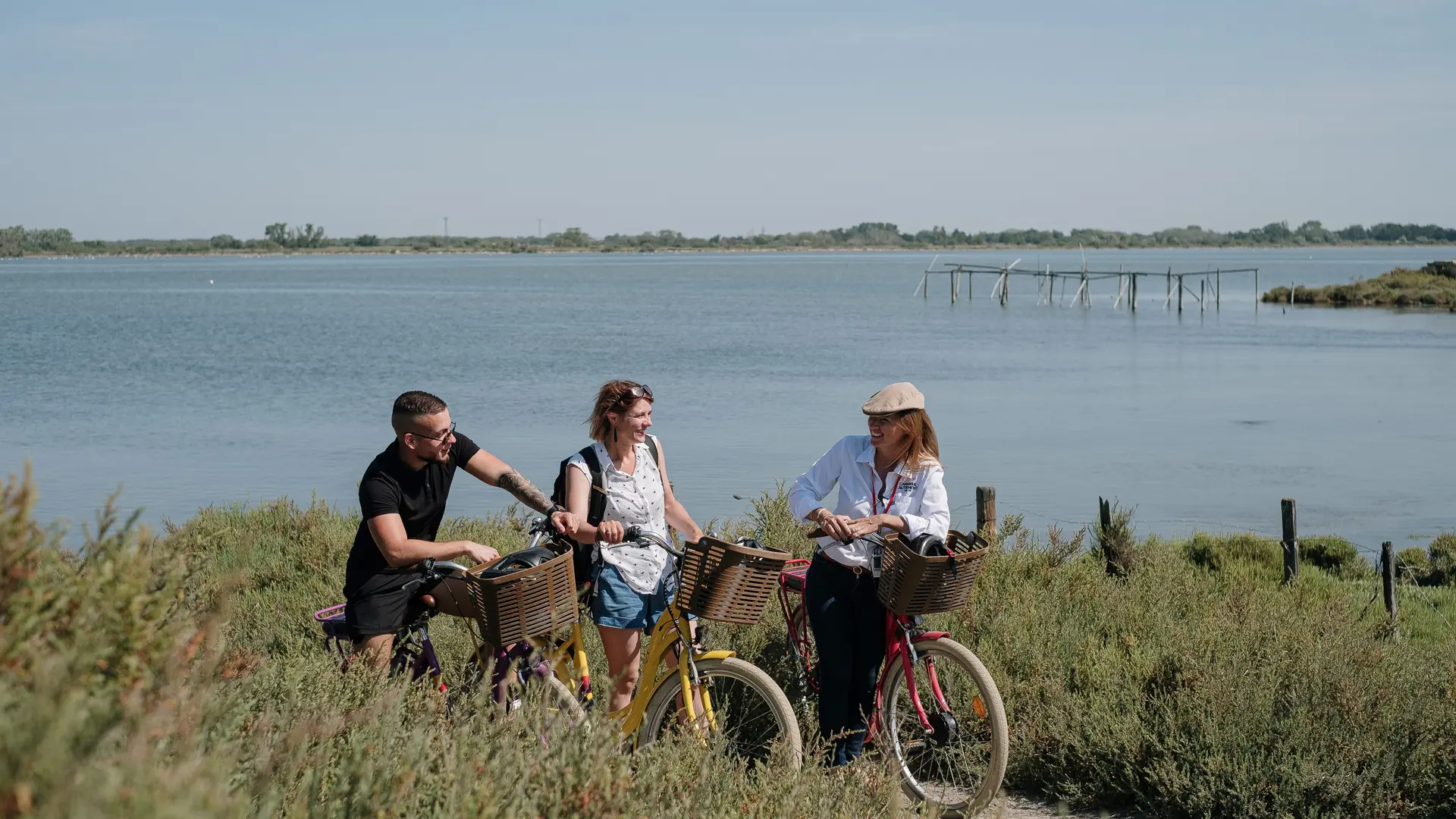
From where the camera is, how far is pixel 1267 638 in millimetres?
7219

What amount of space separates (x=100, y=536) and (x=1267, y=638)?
5.97m

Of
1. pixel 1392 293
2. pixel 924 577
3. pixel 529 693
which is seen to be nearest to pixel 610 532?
pixel 529 693

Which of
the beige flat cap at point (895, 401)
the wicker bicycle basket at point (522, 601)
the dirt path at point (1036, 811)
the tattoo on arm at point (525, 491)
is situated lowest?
the dirt path at point (1036, 811)

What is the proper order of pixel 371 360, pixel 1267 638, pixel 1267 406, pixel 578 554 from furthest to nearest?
pixel 371 360, pixel 1267 406, pixel 1267 638, pixel 578 554

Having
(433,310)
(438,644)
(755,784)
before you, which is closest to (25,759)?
(755,784)

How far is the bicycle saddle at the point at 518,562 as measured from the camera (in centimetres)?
530

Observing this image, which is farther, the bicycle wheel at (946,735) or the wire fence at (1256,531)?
the wire fence at (1256,531)

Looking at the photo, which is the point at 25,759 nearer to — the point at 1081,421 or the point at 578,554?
the point at 578,554

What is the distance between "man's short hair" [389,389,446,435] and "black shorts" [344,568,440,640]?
0.62 m

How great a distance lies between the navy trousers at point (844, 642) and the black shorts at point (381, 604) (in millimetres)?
1672

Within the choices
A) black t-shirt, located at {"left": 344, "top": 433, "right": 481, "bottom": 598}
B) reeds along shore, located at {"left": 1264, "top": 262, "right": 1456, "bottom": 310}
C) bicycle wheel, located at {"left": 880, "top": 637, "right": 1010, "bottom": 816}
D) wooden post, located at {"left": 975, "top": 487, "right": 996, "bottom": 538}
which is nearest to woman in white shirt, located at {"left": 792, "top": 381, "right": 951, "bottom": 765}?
bicycle wheel, located at {"left": 880, "top": 637, "right": 1010, "bottom": 816}

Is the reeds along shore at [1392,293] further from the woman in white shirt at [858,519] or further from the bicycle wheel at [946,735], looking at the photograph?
the woman in white shirt at [858,519]

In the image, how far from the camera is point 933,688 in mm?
5742

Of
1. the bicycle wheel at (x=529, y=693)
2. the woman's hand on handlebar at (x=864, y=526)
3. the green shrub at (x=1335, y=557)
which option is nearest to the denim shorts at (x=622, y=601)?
the bicycle wheel at (x=529, y=693)
